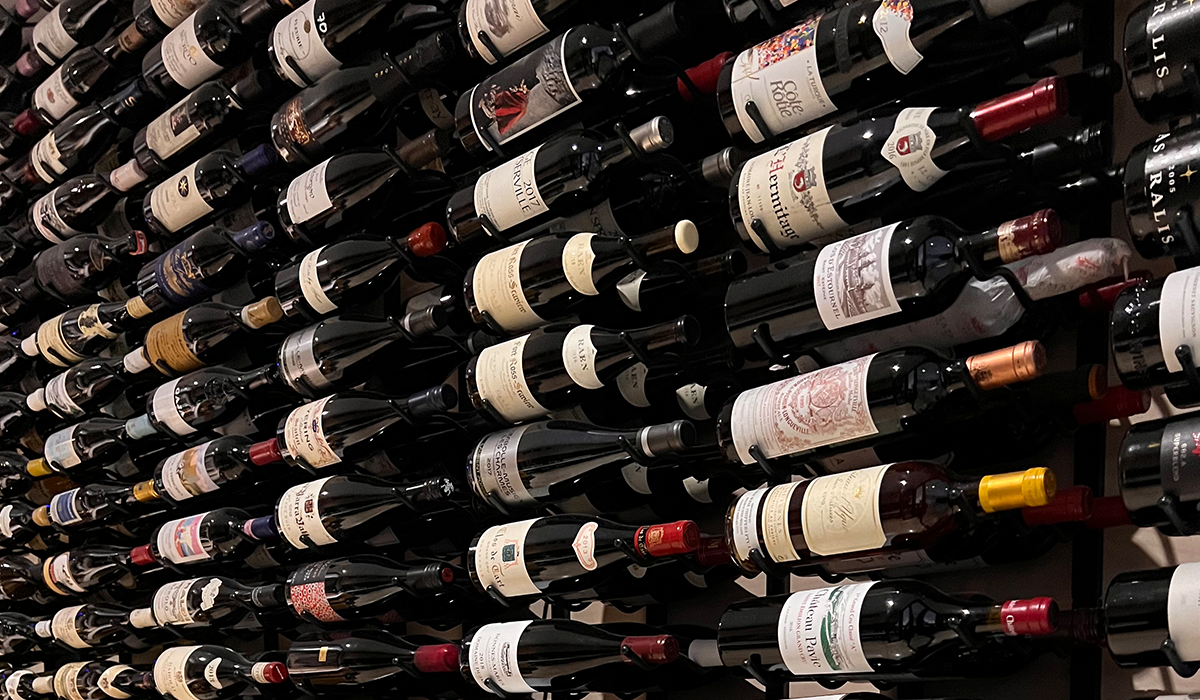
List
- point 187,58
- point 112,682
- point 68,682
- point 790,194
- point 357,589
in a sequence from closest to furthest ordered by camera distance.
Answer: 1. point 790,194
2. point 357,589
3. point 187,58
4. point 112,682
5. point 68,682

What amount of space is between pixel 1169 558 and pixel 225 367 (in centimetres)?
134

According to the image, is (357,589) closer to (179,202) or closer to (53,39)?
(179,202)

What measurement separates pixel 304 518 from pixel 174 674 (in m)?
0.47

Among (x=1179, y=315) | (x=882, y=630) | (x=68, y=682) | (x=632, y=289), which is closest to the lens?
(x=1179, y=315)

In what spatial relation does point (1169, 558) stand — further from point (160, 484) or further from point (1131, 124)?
point (160, 484)

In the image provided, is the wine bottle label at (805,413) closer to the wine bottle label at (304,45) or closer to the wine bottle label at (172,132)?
the wine bottle label at (304,45)

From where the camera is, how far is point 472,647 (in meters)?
1.23

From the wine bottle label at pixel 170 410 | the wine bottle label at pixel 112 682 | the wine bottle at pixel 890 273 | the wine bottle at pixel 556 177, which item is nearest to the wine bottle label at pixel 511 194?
the wine bottle at pixel 556 177

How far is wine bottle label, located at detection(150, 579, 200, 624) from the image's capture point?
1.78 m

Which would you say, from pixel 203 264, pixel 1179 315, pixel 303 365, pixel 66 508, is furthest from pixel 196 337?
pixel 1179 315

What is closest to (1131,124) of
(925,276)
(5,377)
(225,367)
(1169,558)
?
(925,276)

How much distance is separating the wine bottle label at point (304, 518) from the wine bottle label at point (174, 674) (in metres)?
0.39

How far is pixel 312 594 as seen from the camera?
1488 millimetres

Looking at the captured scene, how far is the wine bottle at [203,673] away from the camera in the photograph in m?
1.68
